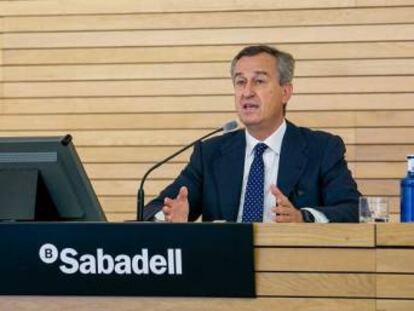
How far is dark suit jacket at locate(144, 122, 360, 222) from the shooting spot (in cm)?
354

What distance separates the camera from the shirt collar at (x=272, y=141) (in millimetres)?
3693

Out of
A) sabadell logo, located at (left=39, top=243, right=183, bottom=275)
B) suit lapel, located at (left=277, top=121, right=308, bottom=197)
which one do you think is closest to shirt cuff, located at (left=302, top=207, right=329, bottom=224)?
suit lapel, located at (left=277, top=121, right=308, bottom=197)

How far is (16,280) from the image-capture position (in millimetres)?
2605

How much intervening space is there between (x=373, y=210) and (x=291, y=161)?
73cm

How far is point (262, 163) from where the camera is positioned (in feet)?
12.0

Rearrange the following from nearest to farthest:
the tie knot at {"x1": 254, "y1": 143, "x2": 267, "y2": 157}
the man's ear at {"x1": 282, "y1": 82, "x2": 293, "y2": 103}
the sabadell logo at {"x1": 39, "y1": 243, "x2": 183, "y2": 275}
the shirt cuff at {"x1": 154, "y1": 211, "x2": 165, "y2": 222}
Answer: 1. the sabadell logo at {"x1": 39, "y1": 243, "x2": 183, "y2": 275}
2. the shirt cuff at {"x1": 154, "y1": 211, "x2": 165, "y2": 222}
3. the tie knot at {"x1": 254, "y1": 143, "x2": 267, "y2": 157}
4. the man's ear at {"x1": 282, "y1": 82, "x2": 293, "y2": 103}

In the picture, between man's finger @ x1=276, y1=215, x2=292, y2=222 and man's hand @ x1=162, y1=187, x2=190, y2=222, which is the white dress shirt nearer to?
man's hand @ x1=162, y1=187, x2=190, y2=222

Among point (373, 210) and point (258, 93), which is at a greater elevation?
point (258, 93)

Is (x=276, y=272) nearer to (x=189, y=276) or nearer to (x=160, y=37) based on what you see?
(x=189, y=276)

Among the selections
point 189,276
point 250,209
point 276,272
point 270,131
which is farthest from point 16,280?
point 270,131

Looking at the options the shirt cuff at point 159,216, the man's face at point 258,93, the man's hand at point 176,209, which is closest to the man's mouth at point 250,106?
the man's face at point 258,93

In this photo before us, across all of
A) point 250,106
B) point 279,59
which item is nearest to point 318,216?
point 250,106

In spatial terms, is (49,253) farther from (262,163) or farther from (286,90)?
(286,90)

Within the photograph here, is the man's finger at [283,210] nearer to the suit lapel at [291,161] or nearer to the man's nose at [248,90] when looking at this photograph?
the suit lapel at [291,161]
